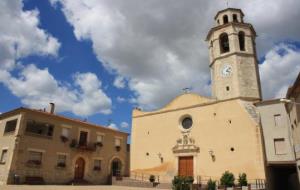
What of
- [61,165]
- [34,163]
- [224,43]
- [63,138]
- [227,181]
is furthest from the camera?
[224,43]

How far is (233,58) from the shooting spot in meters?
24.1

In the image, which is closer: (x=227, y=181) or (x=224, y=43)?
(x=227, y=181)

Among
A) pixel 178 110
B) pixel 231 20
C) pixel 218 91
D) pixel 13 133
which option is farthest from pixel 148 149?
pixel 231 20

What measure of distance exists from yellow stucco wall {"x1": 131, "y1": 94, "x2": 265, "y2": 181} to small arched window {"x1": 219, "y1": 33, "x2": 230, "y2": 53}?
18.1 feet

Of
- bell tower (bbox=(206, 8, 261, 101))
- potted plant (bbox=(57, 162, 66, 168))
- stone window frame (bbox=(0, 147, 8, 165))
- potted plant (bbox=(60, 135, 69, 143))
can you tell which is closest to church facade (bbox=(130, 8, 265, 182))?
bell tower (bbox=(206, 8, 261, 101))

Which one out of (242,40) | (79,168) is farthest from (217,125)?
(79,168)

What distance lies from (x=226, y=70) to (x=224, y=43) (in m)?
3.22

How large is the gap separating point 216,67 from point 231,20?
4.89 metres

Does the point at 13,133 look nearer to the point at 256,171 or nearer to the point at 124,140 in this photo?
the point at 124,140

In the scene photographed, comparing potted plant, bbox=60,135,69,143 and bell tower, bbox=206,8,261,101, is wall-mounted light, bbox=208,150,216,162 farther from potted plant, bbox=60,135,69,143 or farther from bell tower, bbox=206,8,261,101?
potted plant, bbox=60,135,69,143

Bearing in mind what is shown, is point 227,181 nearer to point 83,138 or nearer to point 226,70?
point 226,70

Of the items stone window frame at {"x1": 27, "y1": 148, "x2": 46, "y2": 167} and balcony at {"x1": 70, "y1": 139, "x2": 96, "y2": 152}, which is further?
balcony at {"x1": 70, "y1": 139, "x2": 96, "y2": 152}

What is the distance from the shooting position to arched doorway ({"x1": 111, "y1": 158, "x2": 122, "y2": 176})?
2838cm

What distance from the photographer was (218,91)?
24.3 m
